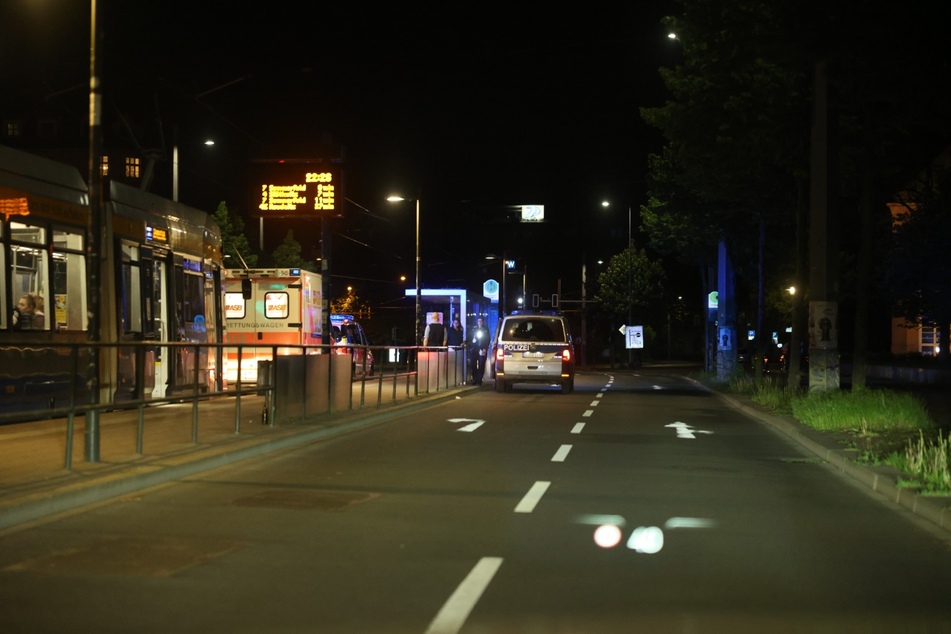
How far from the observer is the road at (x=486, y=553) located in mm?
5852

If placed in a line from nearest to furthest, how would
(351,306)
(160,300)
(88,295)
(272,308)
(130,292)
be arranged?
1. (88,295)
2. (130,292)
3. (160,300)
4. (272,308)
5. (351,306)

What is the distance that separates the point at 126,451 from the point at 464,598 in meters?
7.22

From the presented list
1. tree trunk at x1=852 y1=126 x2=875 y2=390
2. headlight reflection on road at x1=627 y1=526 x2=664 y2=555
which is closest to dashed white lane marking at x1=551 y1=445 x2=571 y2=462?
headlight reflection on road at x1=627 y1=526 x2=664 y2=555

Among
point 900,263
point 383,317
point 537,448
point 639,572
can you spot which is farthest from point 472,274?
point 639,572

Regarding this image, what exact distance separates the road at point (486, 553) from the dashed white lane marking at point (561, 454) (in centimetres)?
11

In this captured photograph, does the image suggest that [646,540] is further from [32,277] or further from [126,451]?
[32,277]

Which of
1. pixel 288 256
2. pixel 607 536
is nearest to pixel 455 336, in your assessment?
pixel 607 536

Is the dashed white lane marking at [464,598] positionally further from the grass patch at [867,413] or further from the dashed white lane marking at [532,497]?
the grass patch at [867,413]

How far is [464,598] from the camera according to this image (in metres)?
6.21

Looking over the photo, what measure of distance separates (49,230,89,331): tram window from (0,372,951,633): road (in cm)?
500

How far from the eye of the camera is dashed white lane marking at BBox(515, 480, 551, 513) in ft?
30.9

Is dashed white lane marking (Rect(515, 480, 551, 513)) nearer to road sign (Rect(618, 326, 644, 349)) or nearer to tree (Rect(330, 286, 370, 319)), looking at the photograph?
road sign (Rect(618, 326, 644, 349))

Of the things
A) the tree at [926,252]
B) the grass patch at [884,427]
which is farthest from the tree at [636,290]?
the grass patch at [884,427]

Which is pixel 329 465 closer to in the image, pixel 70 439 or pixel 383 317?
pixel 70 439
